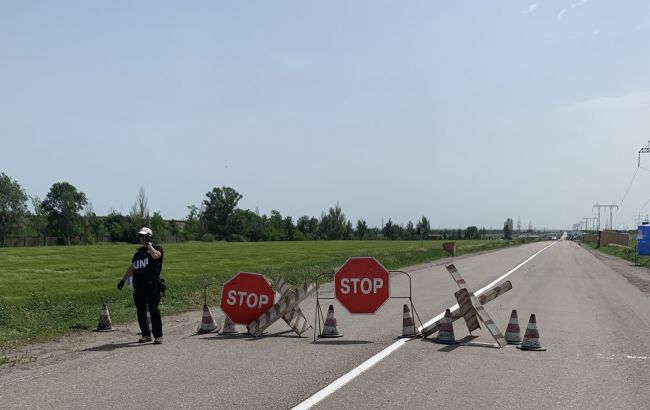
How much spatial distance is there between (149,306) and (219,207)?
142 metres

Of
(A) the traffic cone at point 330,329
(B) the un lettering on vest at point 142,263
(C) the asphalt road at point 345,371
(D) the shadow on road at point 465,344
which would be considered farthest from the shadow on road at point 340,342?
(B) the un lettering on vest at point 142,263

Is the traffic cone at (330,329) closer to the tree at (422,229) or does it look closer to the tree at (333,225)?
the tree at (422,229)

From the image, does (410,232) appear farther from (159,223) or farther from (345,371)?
(345,371)

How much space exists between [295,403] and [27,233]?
120 m

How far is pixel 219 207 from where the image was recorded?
15075cm

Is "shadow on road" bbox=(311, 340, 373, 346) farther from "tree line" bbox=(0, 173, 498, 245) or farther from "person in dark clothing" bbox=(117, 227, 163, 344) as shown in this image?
"tree line" bbox=(0, 173, 498, 245)

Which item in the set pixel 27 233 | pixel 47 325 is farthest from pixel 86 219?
pixel 47 325

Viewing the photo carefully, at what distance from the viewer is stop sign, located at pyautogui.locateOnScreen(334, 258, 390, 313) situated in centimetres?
1141

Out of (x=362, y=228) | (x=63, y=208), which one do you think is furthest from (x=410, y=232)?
(x=63, y=208)

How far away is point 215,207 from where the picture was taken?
151 m

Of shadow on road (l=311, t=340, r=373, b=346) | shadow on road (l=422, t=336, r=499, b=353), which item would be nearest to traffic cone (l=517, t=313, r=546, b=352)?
shadow on road (l=422, t=336, r=499, b=353)

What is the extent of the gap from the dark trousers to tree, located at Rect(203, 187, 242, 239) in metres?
140

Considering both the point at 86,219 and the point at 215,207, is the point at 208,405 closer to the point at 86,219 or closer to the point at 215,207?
the point at 86,219

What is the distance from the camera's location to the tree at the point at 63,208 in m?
117
